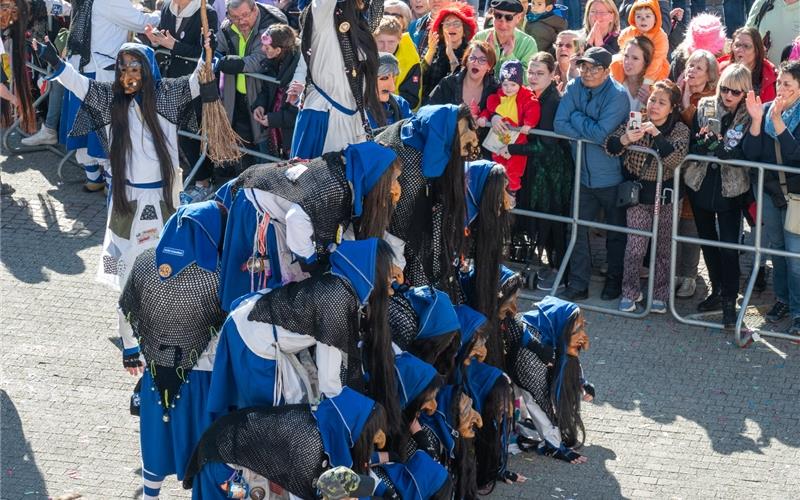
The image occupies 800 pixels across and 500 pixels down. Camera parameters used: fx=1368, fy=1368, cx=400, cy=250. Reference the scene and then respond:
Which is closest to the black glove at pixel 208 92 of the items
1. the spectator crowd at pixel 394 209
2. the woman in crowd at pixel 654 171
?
the spectator crowd at pixel 394 209

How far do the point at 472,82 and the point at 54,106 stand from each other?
429 cm

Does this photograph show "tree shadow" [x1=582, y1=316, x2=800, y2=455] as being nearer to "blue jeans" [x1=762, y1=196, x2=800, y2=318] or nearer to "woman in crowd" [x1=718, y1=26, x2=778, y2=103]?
"blue jeans" [x1=762, y1=196, x2=800, y2=318]

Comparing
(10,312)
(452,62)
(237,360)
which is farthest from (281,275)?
(452,62)

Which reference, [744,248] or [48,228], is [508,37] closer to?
[744,248]

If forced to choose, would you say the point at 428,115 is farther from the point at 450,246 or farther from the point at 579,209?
the point at 579,209

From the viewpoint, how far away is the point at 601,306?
374 inches

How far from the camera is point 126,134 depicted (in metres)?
8.17

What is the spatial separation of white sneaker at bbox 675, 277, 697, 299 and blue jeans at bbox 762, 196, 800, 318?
0.61m

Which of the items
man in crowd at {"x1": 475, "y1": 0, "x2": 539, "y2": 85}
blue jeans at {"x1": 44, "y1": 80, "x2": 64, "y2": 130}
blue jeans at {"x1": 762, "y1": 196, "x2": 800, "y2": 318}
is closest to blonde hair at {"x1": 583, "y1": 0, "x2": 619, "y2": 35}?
man in crowd at {"x1": 475, "y1": 0, "x2": 539, "y2": 85}

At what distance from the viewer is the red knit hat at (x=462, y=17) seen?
1024cm

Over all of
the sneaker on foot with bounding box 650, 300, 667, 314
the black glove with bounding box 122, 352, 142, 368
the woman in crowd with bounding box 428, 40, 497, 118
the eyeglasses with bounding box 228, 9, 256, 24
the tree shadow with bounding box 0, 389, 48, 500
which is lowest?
the tree shadow with bounding box 0, 389, 48, 500

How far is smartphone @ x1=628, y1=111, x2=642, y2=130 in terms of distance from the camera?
29.7 ft

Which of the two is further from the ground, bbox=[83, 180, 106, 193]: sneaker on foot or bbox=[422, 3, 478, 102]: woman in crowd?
bbox=[422, 3, 478, 102]: woman in crowd

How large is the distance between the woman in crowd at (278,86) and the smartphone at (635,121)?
2.54m
